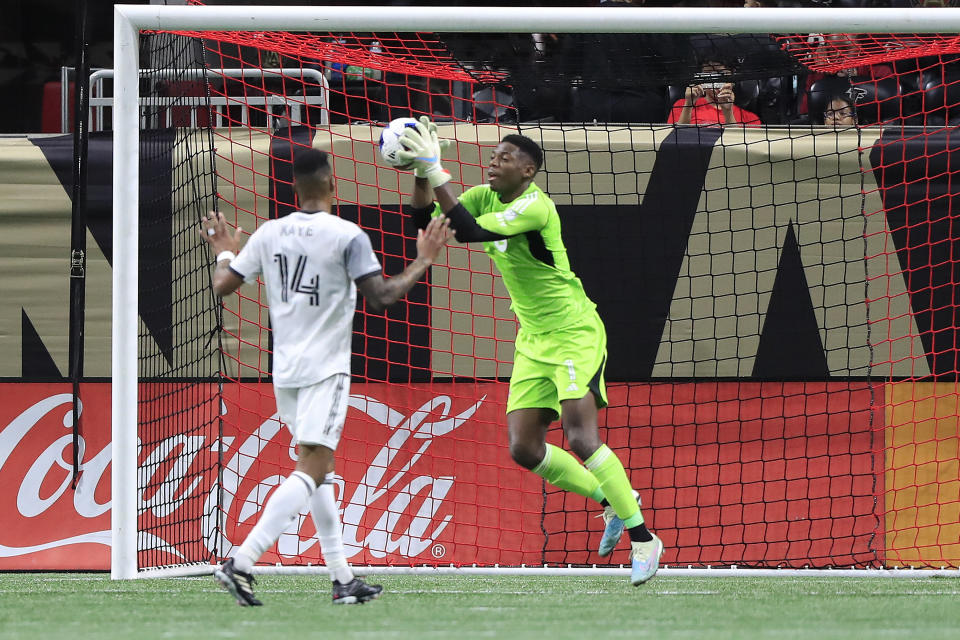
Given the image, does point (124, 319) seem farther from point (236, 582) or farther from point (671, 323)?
point (671, 323)

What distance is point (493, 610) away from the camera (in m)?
4.70

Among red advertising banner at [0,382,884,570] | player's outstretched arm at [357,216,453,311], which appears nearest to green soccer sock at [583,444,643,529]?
player's outstretched arm at [357,216,453,311]

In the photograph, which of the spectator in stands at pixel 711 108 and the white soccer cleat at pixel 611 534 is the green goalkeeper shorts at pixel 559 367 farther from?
the spectator in stands at pixel 711 108

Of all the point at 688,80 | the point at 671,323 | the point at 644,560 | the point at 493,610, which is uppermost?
the point at 688,80

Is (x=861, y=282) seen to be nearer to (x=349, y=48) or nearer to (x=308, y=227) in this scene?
(x=349, y=48)

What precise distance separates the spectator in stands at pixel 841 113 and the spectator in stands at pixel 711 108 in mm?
442

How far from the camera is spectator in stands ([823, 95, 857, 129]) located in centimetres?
754

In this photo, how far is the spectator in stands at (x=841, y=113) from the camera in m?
7.54

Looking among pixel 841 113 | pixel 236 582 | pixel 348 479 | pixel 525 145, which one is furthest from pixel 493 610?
pixel 841 113

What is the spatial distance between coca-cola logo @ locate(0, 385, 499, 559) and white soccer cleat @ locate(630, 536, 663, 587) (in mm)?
1915

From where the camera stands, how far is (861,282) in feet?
23.9

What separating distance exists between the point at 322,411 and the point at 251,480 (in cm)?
285

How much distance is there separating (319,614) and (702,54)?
12.0 feet

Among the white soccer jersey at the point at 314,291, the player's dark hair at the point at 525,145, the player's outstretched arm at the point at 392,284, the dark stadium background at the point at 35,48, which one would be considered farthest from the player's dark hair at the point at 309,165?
the dark stadium background at the point at 35,48
